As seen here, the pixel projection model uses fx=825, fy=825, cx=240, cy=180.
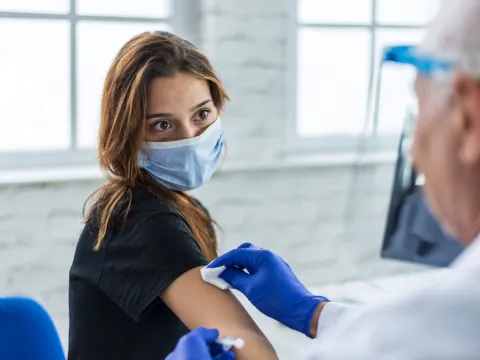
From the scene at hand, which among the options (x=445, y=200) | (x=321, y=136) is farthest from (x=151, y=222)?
(x=321, y=136)

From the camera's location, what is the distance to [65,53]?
3031mm

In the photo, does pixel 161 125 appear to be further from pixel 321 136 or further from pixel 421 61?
pixel 321 136

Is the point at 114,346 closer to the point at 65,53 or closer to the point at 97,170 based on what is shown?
the point at 97,170

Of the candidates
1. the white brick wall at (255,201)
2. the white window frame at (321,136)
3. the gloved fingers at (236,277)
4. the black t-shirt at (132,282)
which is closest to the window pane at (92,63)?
the white brick wall at (255,201)

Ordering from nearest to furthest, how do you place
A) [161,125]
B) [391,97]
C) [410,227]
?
[410,227], [161,125], [391,97]

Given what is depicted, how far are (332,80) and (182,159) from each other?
2.14 metres

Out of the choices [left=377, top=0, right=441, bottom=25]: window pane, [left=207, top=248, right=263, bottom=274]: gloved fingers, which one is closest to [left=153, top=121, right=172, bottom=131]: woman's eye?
[left=207, top=248, right=263, bottom=274]: gloved fingers

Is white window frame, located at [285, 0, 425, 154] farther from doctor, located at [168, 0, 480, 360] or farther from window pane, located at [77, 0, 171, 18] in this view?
doctor, located at [168, 0, 480, 360]

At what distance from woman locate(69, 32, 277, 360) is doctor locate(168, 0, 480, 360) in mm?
638

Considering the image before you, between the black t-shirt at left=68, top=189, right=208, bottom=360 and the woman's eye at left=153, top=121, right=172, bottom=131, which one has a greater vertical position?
the woman's eye at left=153, top=121, right=172, bottom=131

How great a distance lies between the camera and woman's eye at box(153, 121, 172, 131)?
62.7 inches

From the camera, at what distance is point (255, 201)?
326 cm

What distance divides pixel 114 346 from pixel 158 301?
155mm

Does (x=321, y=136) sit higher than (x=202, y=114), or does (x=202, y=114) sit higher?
(x=202, y=114)
